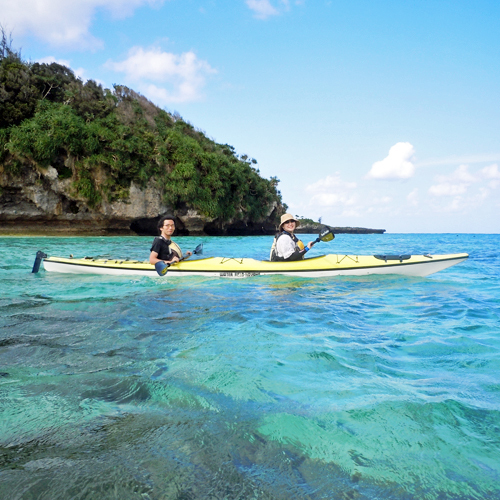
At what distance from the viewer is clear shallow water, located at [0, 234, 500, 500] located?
1.43 m

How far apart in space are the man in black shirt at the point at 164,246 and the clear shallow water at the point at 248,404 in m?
1.98

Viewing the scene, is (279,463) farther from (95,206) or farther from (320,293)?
(95,206)

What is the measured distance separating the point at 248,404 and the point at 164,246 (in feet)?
15.4

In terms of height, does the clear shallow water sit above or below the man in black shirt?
below

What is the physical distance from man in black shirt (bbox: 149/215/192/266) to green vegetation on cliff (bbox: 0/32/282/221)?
19.0m

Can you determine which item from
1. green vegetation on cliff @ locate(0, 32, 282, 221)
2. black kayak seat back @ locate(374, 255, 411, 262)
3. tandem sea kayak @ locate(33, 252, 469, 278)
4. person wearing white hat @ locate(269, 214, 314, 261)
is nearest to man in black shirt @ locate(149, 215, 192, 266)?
tandem sea kayak @ locate(33, 252, 469, 278)

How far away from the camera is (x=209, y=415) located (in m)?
1.94

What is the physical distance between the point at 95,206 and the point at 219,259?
19348 mm

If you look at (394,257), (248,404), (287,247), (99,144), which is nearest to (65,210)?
(99,144)

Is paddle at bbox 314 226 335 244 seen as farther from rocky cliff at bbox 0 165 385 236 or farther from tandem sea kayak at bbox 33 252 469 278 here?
rocky cliff at bbox 0 165 385 236

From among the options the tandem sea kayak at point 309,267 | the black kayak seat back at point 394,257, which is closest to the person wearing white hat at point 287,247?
the tandem sea kayak at point 309,267

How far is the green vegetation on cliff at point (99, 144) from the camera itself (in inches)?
855

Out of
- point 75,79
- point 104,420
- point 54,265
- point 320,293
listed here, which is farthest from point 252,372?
point 75,79

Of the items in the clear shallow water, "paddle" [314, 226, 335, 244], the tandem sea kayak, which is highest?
"paddle" [314, 226, 335, 244]
